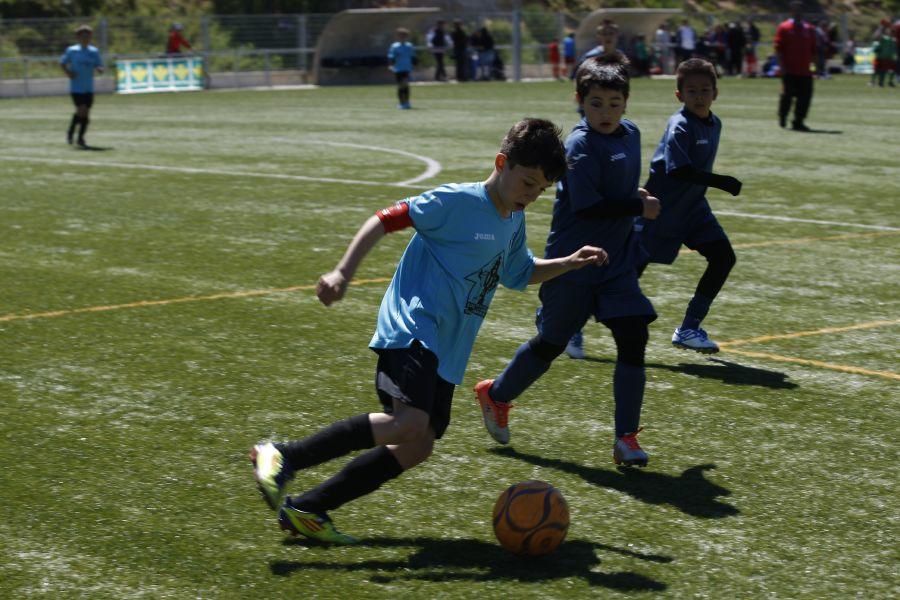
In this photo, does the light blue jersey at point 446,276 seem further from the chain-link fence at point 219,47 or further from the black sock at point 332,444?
the chain-link fence at point 219,47

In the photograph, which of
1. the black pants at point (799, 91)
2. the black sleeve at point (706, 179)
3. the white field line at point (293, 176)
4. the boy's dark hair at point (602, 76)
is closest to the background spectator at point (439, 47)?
the black pants at point (799, 91)

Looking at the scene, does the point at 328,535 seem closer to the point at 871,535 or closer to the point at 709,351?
the point at 871,535

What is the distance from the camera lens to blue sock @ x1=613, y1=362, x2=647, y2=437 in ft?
19.6

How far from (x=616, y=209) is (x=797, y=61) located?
18.3 m

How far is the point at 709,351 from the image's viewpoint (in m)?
8.27

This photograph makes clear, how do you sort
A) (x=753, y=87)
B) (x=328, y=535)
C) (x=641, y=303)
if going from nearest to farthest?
(x=328, y=535), (x=641, y=303), (x=753, y=87)

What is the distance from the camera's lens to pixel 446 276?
5.00 m

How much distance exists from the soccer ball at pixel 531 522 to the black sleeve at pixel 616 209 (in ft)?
5.40

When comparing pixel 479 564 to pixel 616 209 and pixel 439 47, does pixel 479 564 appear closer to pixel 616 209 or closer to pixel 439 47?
pixel 616 209

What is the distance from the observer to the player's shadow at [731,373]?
7.58 meters

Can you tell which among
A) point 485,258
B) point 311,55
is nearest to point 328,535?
point 485,258

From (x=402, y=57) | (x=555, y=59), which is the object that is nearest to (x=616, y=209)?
(x=402, y=57)

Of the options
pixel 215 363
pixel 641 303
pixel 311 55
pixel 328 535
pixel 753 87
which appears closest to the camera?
pixel 328 535

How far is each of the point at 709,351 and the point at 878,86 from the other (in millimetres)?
34150
